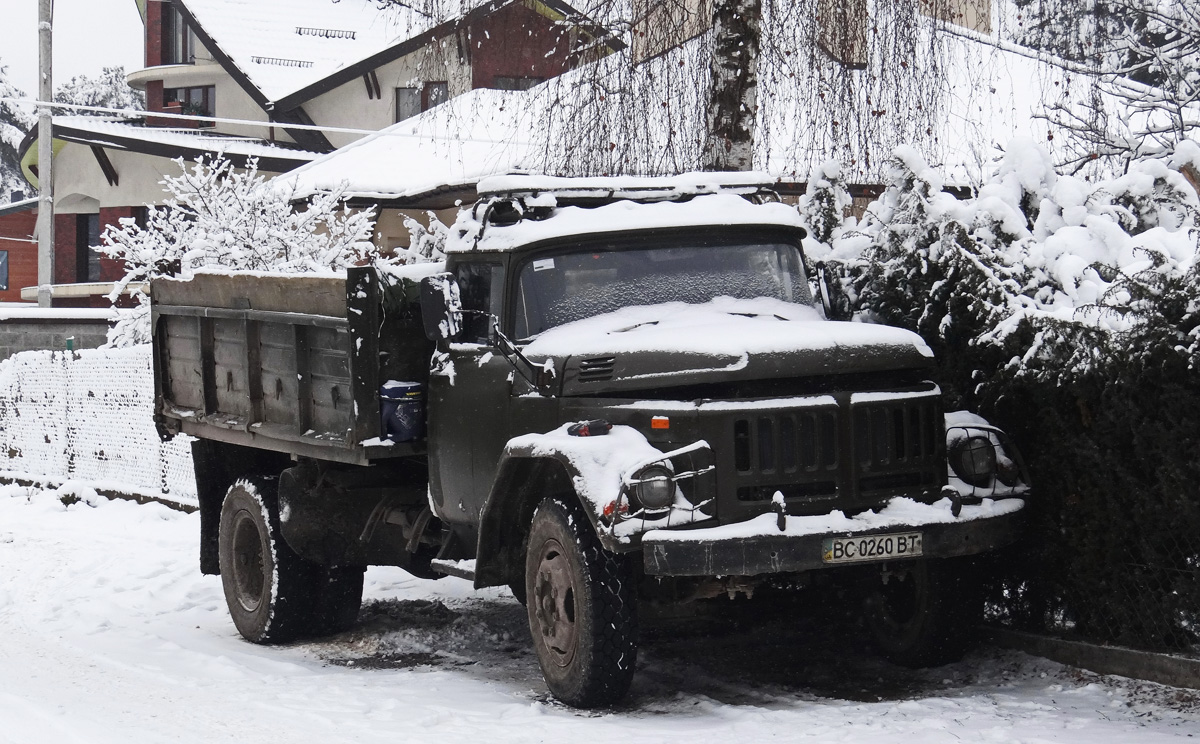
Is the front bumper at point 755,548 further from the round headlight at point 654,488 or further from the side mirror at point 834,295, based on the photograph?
the side mirror at point 834,295

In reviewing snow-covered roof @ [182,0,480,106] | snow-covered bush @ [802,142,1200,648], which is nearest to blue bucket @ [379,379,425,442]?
snow-covered bush @ [802,142,1200,648]

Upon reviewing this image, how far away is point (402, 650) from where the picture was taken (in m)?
9.08

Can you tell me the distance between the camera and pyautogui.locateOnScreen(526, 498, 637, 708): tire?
6824mm

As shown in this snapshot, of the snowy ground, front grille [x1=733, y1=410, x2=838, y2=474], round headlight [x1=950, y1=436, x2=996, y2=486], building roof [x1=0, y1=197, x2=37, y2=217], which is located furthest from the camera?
building roof [x1=0, y1=197, x2=37, y2=217]

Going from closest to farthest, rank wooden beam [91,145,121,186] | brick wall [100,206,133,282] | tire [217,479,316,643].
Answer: tire [217,479,316,643] < wooden beam [91,145,121,186] < brick wall [100,206,133,282]

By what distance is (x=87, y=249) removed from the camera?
39.5 meters

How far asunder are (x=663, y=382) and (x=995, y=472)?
171cm

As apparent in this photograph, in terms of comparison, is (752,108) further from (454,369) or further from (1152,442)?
(1152,442)

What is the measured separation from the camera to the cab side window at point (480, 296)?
7.82 metres

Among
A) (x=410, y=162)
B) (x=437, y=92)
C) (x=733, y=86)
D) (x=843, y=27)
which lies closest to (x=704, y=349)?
(x=733, y=86)

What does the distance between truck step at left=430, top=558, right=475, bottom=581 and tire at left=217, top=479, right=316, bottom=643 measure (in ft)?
4.98

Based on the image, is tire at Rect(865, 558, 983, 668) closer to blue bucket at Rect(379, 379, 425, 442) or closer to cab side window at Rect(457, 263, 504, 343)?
cab side window at Rect(457, 263, 504, 343)

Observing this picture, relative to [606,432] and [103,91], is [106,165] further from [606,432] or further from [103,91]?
[103,91]

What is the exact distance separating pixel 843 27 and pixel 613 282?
4.40 metres
